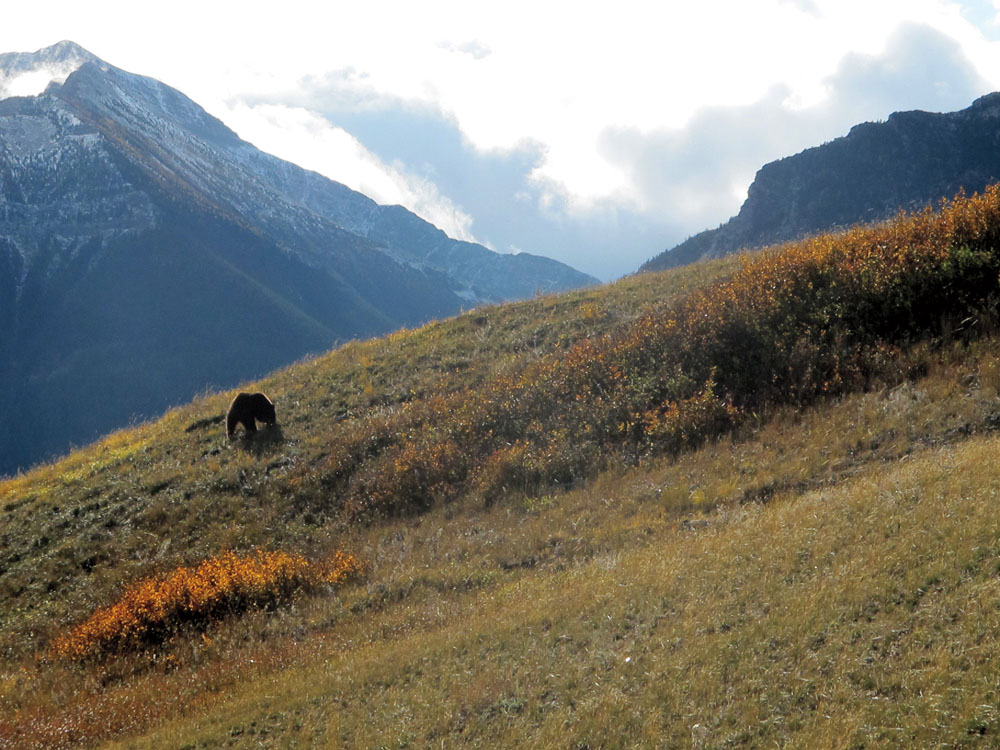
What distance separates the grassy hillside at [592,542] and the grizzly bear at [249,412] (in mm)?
947

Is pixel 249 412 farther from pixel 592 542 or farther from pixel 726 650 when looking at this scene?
pixel 726 650

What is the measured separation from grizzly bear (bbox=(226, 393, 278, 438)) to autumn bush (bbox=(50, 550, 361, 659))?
7102 mm

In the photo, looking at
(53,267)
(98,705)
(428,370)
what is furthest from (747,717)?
(53,267)

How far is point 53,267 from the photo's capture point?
151500 mm

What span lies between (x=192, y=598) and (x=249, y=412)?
8494mm

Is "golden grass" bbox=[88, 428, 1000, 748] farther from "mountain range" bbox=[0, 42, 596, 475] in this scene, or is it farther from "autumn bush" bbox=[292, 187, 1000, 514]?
"mountain range" bbox=[0, 42, 596, 475]

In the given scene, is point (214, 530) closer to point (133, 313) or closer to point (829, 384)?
point (829, 384)

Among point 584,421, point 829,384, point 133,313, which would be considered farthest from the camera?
point 133,313

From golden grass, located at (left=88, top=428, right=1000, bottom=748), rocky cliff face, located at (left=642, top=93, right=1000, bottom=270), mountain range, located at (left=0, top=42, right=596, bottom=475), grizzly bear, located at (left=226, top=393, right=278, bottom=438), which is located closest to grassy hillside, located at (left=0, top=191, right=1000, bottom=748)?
golden grass, located at (left=88, top=428, right=1000, bottom=748)

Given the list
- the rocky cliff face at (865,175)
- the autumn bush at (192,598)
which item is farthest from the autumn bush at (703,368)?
the rocky cliff face at (865,175)

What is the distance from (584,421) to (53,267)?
572 feet

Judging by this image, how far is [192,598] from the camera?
10.6m

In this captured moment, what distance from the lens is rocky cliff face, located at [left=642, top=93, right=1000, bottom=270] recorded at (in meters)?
84.4

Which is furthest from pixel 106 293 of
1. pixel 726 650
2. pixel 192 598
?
pixel 726 650
